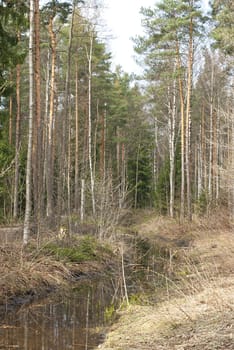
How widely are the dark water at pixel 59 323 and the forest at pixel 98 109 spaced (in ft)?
8.00

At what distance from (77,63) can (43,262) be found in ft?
54.5

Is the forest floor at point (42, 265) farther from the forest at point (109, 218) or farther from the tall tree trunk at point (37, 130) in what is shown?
the tall tree trunk at point (37, 130)

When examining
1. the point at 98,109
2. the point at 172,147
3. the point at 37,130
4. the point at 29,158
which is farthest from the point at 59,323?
the point at 98,109

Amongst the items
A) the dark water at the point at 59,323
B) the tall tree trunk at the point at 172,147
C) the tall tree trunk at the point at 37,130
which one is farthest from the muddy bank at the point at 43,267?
the tall tree trunk at the point at 172,147

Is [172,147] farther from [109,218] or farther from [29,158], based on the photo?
[29,158]

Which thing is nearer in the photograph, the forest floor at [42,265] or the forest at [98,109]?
the forest floor at [42,265]

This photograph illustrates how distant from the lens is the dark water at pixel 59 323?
7195 mm

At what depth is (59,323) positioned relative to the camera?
27.6ft

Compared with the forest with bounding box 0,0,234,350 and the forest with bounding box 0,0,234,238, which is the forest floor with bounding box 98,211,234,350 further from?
the forest with bounding box 0,0,234,238

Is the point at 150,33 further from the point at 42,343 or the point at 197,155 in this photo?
the point at 42,343

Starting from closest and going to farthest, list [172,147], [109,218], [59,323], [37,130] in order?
1. [59,323]
2. [37,130]
3. [109,218]
4. [172,147]

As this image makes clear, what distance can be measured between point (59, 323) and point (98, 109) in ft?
81.6

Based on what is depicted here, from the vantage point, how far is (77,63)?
25844 millimetres

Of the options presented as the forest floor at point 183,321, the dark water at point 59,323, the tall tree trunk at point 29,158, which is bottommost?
the dark water at point 59,323
